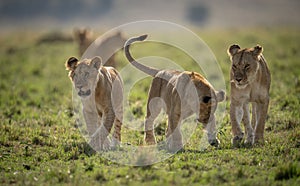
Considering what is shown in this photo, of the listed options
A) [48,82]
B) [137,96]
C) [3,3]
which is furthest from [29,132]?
[3,3]

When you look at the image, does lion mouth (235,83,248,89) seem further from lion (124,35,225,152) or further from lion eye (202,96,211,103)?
lion eye (202,96,211,103)

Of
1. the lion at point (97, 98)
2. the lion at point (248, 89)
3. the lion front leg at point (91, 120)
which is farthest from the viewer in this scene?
the lion front leg at point (91, 120)

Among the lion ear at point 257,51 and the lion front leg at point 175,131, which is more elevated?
the lion ear at point 257,51

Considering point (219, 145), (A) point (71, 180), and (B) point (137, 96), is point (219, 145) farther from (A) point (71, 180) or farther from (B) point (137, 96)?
(B) point (137, 96)

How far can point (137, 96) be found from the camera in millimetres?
13188

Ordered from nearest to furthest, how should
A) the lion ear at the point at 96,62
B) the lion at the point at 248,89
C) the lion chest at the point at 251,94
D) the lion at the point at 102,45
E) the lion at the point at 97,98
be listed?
the lion at the point at 248,89 < the lion chest at the point at 251,94 < the lion at the point at 97,98 < the lion ear at the point at 96,62 < the lion at the point at 102,45

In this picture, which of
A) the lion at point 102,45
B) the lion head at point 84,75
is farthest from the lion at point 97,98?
the lion at point 102,45

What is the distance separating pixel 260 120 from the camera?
323 inches

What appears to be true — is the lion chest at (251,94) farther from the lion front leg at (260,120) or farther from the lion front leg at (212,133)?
the lion front leg at (212,133)

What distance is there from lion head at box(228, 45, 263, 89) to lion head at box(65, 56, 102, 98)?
226cm

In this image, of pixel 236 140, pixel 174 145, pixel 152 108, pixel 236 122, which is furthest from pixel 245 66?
pixel 152 108

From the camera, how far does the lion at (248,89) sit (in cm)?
799

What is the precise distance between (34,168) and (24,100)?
645 centimetres

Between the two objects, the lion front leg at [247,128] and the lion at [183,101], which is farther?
the lion front leg at [247,128]
